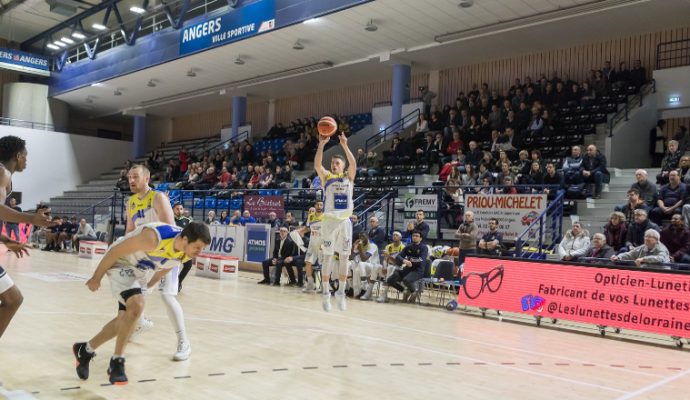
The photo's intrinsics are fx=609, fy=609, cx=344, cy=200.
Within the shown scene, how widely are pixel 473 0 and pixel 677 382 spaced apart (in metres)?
11.9

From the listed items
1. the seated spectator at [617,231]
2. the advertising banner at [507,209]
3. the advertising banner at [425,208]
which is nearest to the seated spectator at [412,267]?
the advertising banner at [507,209]

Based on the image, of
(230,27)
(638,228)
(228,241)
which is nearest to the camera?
(638,228)

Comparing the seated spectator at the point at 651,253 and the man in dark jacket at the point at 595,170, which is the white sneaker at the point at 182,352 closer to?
the seated spectator at the point at 651,253

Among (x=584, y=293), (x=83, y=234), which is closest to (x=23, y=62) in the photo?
(x=83, y=234)

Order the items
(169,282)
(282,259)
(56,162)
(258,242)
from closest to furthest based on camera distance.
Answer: (169,282)
(282,259)
(258,242)
(56,162)

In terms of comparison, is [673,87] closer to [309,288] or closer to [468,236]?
[468,236]

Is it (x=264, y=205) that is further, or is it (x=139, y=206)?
(x=264, y=205)

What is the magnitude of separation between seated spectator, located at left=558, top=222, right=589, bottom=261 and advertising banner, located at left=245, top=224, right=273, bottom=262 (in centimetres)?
824

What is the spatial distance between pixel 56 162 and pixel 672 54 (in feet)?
92.9

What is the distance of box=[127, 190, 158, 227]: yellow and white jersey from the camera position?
576 centimetres

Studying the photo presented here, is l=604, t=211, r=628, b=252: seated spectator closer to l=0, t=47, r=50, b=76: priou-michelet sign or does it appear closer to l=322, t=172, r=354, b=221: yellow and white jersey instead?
l=322, t=172, r=354, b=221: yellow and white jersey

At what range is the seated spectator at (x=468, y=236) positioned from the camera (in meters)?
12.2

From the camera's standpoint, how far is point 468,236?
12234 millimetres

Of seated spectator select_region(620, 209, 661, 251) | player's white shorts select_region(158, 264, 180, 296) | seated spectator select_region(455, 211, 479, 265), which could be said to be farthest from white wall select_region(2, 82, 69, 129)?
seated spectator select_region(620, 209, 661, 251)
